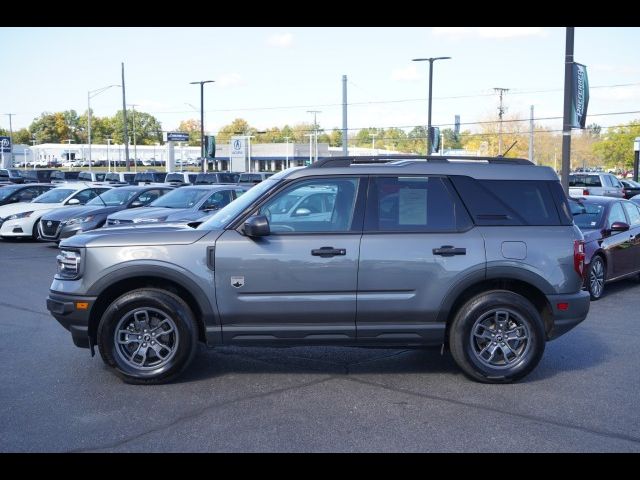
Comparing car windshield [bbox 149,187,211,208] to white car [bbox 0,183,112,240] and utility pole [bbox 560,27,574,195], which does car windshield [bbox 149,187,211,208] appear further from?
utility pole [bbox 560,27,574,195]

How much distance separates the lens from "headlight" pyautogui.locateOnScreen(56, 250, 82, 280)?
6203 mm

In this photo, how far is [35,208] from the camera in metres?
18.9

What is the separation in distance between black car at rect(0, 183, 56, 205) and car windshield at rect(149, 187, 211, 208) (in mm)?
7286

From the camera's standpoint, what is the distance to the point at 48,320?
8.91m

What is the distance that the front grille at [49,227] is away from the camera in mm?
17109

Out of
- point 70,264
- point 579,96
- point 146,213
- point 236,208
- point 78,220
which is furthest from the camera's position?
point 78,220

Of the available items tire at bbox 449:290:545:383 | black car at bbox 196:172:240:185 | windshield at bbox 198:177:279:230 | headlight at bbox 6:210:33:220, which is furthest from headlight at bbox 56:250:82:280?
black car at bbox 196:172:240:185

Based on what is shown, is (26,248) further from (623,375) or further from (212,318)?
(623,375)

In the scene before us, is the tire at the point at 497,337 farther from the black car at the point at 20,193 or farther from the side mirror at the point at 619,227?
the black car at the point at 20,193

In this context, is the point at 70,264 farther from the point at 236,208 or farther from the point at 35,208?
the point at 35,208

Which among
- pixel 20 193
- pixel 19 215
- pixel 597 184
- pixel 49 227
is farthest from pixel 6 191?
pixel 597 184

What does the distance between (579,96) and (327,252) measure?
11.8 meters

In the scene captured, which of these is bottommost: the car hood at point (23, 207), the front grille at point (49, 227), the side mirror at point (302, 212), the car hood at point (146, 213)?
the front grille at point (49, 227)

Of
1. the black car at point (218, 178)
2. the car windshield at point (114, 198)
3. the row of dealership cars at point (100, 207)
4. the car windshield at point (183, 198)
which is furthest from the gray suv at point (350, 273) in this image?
the black car at point (218, 178)
